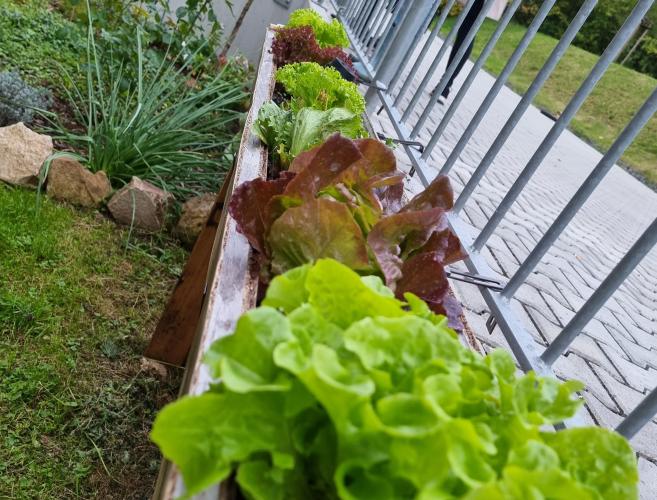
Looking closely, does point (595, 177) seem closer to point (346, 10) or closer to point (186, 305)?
point (186, 305)

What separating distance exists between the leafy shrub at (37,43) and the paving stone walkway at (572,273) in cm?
283

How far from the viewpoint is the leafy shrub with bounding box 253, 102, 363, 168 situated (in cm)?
193

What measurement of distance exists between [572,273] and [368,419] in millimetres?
4218

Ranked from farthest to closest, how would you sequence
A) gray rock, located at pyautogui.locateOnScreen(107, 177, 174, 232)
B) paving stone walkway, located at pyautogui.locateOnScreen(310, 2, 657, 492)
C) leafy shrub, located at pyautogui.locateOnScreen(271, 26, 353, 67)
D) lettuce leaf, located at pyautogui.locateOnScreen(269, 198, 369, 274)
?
gray rock, located at pyautogui.locateOnScreen(107, 177, 174, 232), leafy shrub, located at pyautogui.locateOnScreen(271, 26, 353, 67), paving stone walkway, located at pyautogui.locateOnScreen(310, 2, 657, 492), lettuce leaf, located at pyautogui.locateOnScreen(269, 198, 369, 274)

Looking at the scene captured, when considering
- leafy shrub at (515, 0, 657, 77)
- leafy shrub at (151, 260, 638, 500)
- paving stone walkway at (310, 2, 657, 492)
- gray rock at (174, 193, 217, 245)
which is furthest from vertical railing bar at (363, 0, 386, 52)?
leafy shrub at (515, 0, 657, 77)

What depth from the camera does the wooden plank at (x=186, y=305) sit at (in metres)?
2.42

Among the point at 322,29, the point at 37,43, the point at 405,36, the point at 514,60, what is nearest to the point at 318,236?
the point at 514,60

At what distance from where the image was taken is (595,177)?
5.56ft

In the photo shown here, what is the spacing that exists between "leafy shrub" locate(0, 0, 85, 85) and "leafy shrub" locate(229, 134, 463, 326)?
12.8 feet

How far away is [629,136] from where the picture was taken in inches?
63.4

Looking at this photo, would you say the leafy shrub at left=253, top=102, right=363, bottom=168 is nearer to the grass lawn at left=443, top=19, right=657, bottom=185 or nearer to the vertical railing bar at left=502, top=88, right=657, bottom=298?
the vertical railing bar at left=502, top=88, right=657, bottom=298

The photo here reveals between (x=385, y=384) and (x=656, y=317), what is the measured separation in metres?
4.89

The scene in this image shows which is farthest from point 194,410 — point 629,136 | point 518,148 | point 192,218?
point 518,148

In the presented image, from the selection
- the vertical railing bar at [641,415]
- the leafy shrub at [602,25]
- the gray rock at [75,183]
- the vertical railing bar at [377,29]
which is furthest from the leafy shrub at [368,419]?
the leafy shrub at [602,25]
